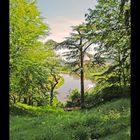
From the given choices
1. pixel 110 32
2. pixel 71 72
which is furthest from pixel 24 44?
pixel 71 72

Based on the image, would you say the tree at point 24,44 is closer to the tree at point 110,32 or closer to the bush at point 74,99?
the tree at point 110,32

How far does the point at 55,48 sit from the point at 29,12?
486 centimetres

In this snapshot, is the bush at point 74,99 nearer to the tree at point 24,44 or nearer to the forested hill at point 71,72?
the forested hill at point 71,72

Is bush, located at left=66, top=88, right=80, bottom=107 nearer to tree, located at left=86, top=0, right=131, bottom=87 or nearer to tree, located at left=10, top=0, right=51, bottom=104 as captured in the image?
tree, located at left=86, top=0, right=131, bottom=87

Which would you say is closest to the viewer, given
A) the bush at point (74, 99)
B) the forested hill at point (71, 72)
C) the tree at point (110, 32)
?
the forested hill at point (71, 72)

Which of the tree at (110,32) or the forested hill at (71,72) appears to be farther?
the tree at (110,32)

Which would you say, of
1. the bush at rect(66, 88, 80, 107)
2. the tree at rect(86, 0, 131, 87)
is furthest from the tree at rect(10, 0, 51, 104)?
the bush at rect(66, 88, 80, 107)

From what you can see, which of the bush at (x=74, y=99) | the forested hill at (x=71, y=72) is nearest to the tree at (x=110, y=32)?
the forested hill at (x=71, y=72)

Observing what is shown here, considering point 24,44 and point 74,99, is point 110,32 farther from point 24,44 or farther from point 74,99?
point 74,99

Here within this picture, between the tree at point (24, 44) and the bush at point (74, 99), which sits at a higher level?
the tree at point (24, 44)

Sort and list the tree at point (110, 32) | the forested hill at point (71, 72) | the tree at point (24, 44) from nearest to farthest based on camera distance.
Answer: the forested hill at point (71, 72) → the tree at point (110, 32) → the tree at point (24, 44)
